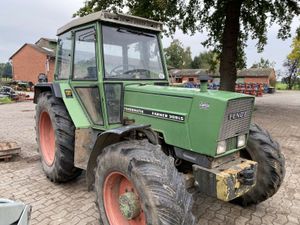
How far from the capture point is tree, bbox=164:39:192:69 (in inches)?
2640

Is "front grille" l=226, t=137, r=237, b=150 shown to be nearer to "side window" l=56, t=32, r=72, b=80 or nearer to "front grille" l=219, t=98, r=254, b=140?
"front grille" l=219, t=98, r=254, b=140

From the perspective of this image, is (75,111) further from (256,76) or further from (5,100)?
(256,76)

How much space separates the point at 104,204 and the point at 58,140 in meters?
1.43

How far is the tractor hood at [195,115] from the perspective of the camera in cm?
282

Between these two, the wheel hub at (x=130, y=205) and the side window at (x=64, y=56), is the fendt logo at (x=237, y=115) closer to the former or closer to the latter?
the wheel hub at (x=130, y=205)

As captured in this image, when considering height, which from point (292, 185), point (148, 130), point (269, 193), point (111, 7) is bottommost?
point (292, 185)

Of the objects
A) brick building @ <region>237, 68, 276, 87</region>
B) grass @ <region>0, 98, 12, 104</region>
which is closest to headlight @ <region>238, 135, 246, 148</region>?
grass @ <region>0, 98, 12, 104</region>

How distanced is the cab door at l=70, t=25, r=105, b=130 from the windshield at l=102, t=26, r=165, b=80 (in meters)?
0.17

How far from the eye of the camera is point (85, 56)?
4012 millimetres

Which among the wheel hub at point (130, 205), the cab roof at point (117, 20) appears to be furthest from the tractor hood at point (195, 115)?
the cab roof at point (117, 20)

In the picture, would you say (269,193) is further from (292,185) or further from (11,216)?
(11,216)

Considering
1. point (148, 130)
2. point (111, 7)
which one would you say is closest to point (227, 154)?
point (148, 130)

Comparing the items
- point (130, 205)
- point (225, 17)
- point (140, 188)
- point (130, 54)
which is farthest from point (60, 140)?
point (225, 17)

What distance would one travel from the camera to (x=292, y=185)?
4742 millimetres
